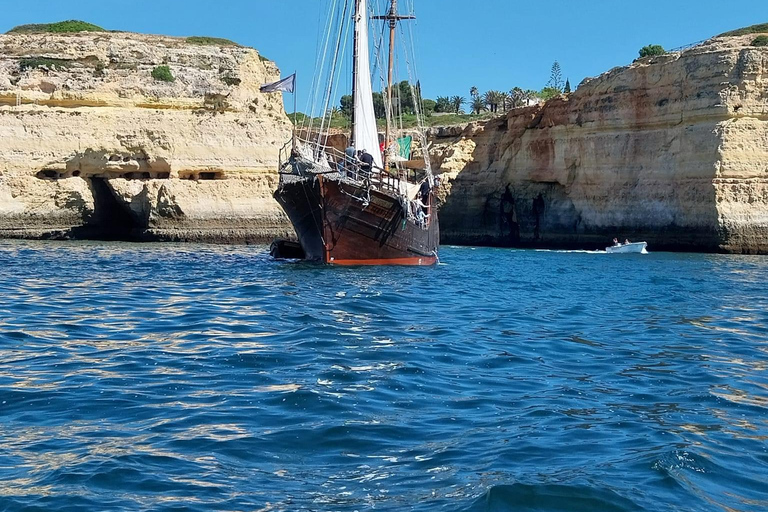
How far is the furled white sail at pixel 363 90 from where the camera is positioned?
28.5 meters


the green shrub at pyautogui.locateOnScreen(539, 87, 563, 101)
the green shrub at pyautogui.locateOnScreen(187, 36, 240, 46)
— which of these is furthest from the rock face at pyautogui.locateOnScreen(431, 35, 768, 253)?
the green shrub at pyautogui.locateOnScreen(539, 87, 563, 101)

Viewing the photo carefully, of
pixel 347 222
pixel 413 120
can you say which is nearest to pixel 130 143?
pixel 347 222

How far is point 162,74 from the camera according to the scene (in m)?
39.0

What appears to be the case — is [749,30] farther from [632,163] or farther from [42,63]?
[42,63]

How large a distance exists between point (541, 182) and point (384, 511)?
148 feet

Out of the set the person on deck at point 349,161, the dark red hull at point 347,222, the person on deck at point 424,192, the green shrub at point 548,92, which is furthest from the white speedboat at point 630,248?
the green shrub at point 548,92

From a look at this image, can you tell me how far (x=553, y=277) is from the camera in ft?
80.6

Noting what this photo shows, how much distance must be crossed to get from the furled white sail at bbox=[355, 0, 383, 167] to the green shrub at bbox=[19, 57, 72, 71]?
1584cm

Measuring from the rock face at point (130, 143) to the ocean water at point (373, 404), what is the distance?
70.3 ft

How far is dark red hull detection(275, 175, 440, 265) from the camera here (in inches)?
960

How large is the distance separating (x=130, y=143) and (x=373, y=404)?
32.2 meters

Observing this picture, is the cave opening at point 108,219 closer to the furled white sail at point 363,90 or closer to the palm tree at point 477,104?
the furled white sail at point 363,90

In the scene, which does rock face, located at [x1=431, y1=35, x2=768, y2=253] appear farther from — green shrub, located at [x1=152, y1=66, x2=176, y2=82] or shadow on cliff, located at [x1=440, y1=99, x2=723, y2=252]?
green shrub, located at [x1=152, y1=66, x2=176, y2=82]

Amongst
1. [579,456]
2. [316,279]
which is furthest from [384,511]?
[316,279]
